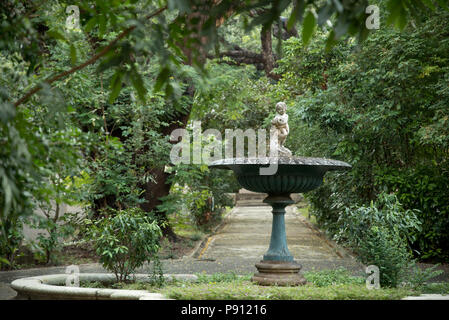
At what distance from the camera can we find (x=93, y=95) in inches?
350

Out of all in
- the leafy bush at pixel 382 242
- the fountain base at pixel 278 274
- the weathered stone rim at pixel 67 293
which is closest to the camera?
the weathered stone rim at pixel 67 293

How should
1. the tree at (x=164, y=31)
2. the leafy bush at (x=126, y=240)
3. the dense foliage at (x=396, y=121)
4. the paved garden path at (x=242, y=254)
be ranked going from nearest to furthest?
the tree at (x=164, y=31)
the leafy bush at (x=126, y=240)
the dense foliage at (x=396, y=121)
the paved garden path at (x=242, y=254)

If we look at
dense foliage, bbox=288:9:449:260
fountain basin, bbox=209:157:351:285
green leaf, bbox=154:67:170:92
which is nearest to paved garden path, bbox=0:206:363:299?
dense foliage, bbox=288:9:449:260

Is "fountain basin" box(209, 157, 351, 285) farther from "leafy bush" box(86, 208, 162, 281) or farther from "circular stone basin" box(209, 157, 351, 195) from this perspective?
"leafy bush" box(86, 208, 162, 281)

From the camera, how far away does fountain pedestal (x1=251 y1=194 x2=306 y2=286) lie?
262 inches

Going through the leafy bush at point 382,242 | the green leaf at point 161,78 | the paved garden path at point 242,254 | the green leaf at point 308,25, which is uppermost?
the green leaf at point 308,25

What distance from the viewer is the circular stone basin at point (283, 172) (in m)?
6.43

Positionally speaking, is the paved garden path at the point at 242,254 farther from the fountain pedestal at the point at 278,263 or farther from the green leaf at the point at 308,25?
the green leaf at the point at 308,25

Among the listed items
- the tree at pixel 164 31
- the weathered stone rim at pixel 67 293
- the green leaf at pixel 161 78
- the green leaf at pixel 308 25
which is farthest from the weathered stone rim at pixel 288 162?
the green leaf at pixel 308 25

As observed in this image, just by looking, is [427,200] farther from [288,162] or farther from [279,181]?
[288,162]

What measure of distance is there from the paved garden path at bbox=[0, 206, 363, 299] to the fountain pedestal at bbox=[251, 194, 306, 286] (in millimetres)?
1601

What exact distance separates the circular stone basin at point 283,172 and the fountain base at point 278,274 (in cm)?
94

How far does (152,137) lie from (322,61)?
Answer: 4.20m
